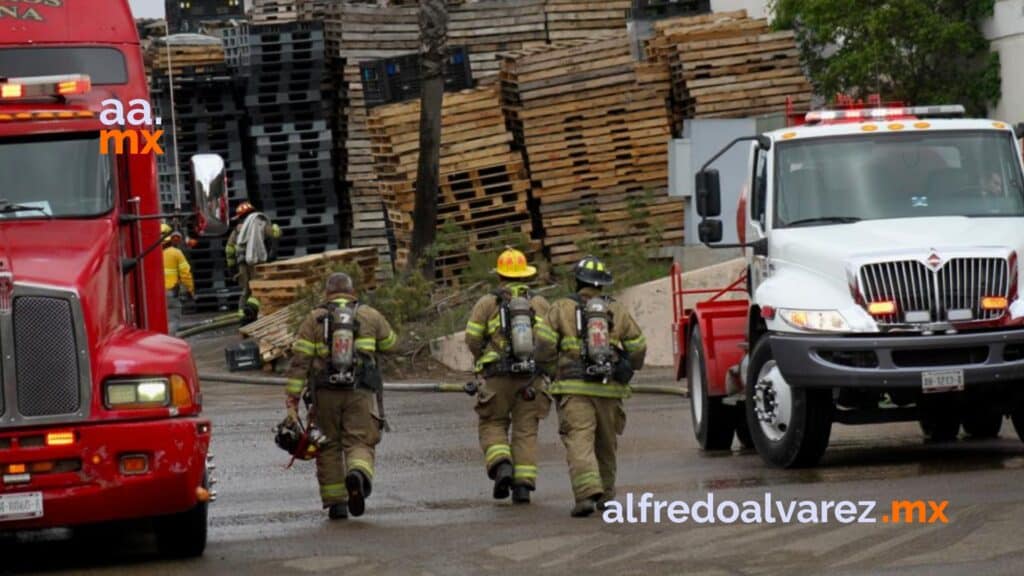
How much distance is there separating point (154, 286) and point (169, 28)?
22.1 meters

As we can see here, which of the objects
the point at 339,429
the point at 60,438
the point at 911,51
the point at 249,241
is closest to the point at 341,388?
the point at 339,429

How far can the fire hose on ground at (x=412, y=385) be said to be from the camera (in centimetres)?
2156

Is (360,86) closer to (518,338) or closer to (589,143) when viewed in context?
(589,143)

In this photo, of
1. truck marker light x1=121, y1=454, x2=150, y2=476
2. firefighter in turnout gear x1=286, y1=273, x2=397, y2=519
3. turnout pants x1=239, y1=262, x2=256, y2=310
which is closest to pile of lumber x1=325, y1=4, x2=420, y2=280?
turnout pants x1=239, y1=262, x2=256, y2=310

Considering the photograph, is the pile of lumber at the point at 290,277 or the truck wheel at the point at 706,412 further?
the pile of lumber at the point at 290,277

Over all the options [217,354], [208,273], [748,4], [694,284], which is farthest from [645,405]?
[748,4]

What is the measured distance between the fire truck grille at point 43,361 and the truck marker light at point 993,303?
248 inches

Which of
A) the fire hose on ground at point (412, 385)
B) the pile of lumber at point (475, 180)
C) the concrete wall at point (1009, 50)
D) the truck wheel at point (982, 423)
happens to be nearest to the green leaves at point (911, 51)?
the concrete wall at point (1009, 50)

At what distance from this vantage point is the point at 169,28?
33812 mm

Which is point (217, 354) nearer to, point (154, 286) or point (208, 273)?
point (208, 273)

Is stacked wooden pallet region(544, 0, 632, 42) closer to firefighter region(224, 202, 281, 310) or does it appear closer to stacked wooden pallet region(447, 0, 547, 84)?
stacked wooden pallet region(447, 0, 547, 84)

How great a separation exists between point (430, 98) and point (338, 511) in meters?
12.2

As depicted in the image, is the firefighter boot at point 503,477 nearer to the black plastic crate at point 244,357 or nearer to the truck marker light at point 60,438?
the truck marker light at point 60,438

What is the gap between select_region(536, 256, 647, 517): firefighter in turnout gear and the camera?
40.9ft
